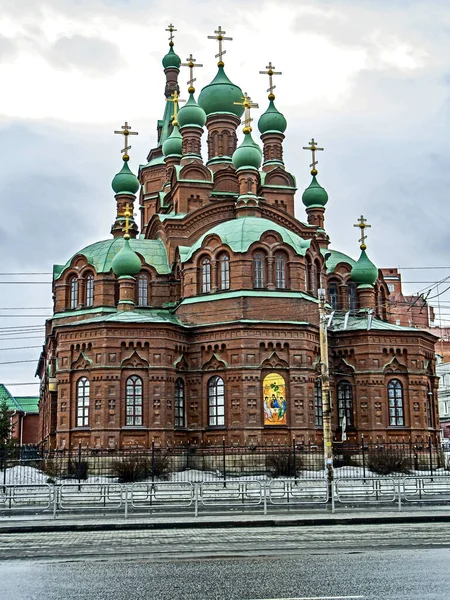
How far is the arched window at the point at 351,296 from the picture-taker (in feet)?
137

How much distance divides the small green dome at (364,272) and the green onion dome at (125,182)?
1346 centimetres

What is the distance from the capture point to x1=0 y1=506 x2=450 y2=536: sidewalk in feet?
53.5

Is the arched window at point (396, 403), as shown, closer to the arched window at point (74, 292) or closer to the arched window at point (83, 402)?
the arched window at point (83, 402)

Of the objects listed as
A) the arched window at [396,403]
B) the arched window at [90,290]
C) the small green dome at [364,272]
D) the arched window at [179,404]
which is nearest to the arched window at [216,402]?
the arched window at [179,404]

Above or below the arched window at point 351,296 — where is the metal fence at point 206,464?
below

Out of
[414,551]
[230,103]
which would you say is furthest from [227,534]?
[230,103]

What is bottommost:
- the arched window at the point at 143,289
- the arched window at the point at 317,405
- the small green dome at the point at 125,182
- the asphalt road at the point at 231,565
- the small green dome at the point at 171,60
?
the asphalt road at the point at 231,565

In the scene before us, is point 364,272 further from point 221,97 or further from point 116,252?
point 116,252

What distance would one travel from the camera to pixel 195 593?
318 inches

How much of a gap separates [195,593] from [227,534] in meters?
6.76

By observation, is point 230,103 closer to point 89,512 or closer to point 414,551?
point 89,512

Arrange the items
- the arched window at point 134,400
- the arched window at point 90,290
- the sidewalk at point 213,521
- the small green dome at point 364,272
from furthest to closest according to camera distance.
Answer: the small green dome at point 364,272
the arched window at point 90,290
the arched window at point 134,400
the sidewalk at point 213,521

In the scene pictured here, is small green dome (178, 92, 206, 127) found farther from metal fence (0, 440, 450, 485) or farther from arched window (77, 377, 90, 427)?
metal fence (0, 440, 450, 485)

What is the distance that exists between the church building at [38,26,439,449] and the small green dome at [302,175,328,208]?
317 centimetres
